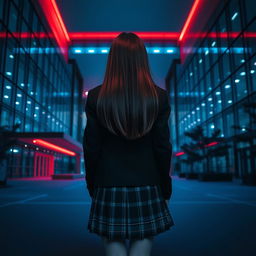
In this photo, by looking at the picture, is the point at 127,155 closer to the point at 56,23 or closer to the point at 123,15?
the point at 123,15

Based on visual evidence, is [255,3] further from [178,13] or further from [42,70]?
[42,70]

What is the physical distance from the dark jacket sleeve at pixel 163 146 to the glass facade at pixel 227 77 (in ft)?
41.8

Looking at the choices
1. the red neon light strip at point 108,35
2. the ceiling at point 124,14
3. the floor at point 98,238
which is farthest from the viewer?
the red neon light strip at point 108,35

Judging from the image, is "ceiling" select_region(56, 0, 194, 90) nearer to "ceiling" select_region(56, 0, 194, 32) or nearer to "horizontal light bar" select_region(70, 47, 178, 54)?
"ceiling" select_region(56, 0, 194, 32)

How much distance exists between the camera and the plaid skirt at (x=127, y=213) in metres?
1.30

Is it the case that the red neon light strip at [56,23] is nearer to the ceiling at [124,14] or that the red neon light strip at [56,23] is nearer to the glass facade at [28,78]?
the ceiling at [124,14]

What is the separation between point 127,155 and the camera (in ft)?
4.55

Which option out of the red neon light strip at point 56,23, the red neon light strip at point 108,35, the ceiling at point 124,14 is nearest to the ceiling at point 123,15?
the ceiling at point 124,14

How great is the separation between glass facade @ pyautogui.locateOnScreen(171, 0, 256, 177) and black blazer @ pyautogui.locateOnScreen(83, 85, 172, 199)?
12.8m

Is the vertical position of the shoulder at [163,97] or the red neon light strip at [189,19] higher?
the red neon light strip at [189,19]

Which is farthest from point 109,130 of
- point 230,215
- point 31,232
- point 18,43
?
point 18,43

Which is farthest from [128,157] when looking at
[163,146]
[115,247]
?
[115,247]

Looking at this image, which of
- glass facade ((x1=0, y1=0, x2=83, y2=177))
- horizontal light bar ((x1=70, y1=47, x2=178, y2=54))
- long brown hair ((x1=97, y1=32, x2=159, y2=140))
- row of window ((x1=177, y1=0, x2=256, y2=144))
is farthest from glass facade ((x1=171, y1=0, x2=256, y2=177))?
glass facade ((x1=0, y1=0, x2=83, y2=177))

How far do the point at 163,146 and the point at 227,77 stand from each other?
20986 millimetres
